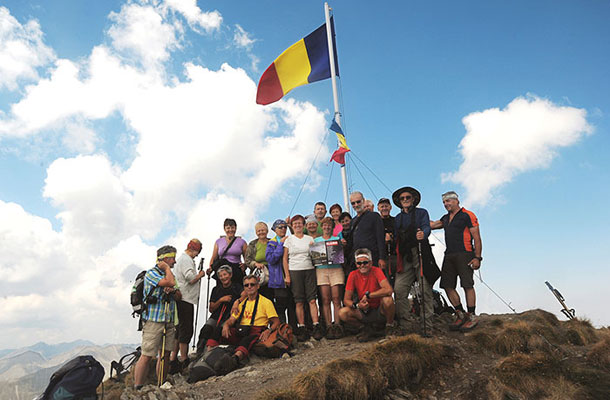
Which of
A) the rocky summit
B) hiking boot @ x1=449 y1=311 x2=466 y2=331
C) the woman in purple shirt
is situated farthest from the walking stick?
hiking boot @ x1=449 y1=311 x2=466 y2=331

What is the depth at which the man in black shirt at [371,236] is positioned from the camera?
23.7 feet

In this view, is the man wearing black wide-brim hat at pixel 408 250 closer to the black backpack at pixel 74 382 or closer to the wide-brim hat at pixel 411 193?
the wide-brim hat at pixel 411 193

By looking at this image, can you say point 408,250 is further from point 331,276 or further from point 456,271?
point 331,276

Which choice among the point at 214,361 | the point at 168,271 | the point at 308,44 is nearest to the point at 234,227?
the point at 168,271

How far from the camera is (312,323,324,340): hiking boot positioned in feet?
24.6

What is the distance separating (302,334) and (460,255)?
3409 mm

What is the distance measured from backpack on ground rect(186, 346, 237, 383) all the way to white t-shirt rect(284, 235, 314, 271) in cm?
208

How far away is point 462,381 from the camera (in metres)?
5.73

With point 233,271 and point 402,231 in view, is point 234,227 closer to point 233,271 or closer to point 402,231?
point 233,271

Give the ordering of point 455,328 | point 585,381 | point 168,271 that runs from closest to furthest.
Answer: point 585,381 < point 168,271 < point 455,328

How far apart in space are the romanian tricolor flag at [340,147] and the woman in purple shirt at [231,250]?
5.94 metres

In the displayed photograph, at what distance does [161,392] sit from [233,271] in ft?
10.4

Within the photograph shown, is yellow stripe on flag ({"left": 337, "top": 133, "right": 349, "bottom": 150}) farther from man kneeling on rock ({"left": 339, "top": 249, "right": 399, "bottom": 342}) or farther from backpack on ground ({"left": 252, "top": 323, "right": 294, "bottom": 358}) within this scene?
backpack on ground ({"left": 252, "top": 323, "right": 294, "bottom": 358})

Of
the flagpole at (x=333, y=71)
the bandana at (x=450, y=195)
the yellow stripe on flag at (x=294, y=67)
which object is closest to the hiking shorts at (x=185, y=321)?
the bandana at (x=450, y=195)
